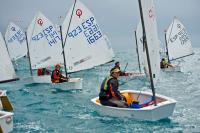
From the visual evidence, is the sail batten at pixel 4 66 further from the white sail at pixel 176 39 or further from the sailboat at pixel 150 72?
the white sail at pixel 176 39

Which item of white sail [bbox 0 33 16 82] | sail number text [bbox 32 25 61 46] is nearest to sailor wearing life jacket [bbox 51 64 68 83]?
sail number text [bbox 32 25 61 46]

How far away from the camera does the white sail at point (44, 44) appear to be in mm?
27500

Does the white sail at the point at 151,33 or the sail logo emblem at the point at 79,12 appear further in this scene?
the sail logo emblem at the point at 79,12

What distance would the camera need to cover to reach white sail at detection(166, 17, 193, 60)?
3612cm

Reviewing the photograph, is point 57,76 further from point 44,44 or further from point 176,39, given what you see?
point 176,39

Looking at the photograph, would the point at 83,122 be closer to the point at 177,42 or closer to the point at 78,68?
the point at 78,68

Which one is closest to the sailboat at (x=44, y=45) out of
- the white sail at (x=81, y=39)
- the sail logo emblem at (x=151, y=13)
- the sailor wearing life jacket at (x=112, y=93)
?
the white sail at (x=81, y=39)

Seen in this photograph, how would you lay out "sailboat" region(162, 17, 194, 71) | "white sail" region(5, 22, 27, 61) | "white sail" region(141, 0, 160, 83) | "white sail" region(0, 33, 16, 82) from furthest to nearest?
"white sail" region(5, 22, 27, 61)
"sailboat" region(162, 17, 194, 71)
"white sail" region(0, 33, 16, 82)
"white sail" region(141, 0, 160, 83)

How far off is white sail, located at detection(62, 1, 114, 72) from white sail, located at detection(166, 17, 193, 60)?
14.7 metres

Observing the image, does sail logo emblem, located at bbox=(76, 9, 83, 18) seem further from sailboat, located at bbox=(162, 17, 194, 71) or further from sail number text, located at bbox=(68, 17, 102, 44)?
sailboat, located at bbox=(162, 17, 194, 71)

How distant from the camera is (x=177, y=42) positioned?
36.8 metres

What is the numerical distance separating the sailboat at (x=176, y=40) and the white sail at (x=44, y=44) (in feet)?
A: 41.4

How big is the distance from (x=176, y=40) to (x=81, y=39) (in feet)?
53.9

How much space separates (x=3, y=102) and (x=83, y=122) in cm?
326
